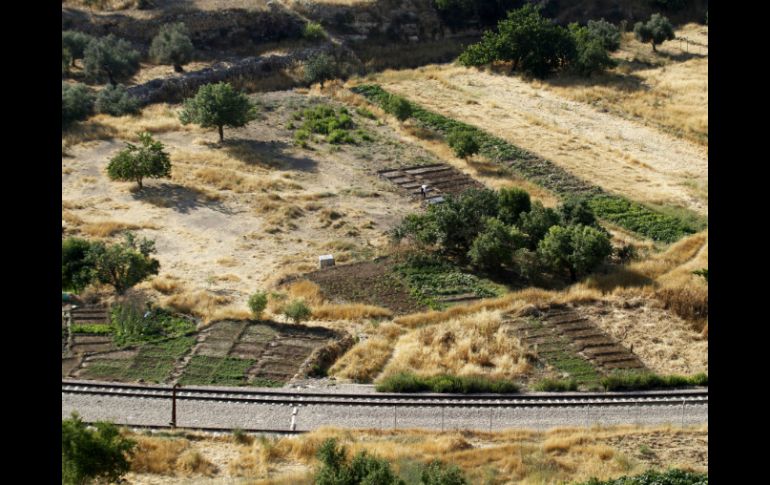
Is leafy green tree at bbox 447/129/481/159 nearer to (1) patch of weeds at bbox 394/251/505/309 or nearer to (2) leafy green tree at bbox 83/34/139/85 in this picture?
(1) patch of weeds at bbox 394/251/505/309

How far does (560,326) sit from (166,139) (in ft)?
88.6

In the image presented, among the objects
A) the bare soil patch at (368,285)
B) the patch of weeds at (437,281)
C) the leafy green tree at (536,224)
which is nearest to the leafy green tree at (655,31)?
the leafy green tree at (536,224)

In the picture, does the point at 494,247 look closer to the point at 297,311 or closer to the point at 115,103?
the point at 297,311

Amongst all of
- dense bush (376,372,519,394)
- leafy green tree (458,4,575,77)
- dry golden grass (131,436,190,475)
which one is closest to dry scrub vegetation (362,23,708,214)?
leafy green tree (458,4,575,77)

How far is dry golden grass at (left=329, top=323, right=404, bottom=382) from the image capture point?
26.5 meters

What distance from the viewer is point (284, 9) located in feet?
220

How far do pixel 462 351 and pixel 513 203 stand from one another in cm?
1138

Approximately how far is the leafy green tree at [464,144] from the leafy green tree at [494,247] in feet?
37.9

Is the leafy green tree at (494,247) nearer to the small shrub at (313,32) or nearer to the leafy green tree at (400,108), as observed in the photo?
the leafy green tree at (400,108)

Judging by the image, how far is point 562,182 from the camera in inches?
1724

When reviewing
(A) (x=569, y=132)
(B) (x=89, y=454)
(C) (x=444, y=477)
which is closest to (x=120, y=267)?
(B) (x=89, y=454)

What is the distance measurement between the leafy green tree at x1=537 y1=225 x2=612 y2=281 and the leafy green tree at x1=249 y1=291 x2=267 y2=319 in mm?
10049

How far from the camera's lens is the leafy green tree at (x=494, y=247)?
33.8 metres

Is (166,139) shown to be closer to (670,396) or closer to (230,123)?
(230,123)
